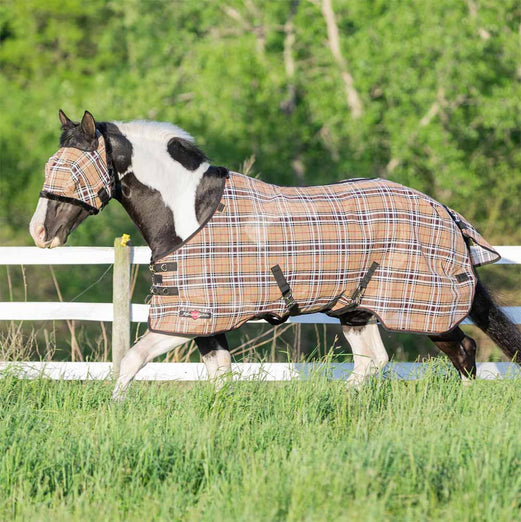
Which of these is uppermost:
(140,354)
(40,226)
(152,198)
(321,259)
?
(152,198)

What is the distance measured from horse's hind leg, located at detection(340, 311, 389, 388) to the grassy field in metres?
0.47

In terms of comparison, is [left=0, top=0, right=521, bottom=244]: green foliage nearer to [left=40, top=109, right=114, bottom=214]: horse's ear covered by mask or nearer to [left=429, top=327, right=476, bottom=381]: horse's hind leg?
[left=429, top=327, right=476, bottom=381]: horse's hind leg

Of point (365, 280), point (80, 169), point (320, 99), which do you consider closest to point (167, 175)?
point (80, 169)

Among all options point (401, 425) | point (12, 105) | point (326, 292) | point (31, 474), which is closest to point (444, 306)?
point (326, 292)

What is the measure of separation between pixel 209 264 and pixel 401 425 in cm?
130

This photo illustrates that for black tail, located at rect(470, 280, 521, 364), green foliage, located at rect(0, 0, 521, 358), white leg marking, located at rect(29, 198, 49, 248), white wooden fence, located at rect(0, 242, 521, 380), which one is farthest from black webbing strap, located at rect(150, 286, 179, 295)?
green foliage, located at rect(0, 0, 521, 358)

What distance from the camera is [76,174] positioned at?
15.2ft

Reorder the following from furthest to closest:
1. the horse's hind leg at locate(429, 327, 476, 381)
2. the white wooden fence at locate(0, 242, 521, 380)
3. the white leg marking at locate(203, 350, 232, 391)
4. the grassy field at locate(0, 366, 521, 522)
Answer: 1. the white wooden fence at locate(0, 242, 521, 380)
2. the horse's hind leg at locate(429, 327, 476, 381)
3. the white leg marking at locate(203, 350, 232, 391)
4. the grassy field at locate(0, 366, 521, 522)

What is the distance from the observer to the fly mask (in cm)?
464

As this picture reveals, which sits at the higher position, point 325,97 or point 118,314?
point 118,314

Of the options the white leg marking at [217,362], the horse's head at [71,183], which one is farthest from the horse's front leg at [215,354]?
the horse's head at [71,183]

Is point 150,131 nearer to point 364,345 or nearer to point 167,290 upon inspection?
point 167,290

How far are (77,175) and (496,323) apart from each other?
266cm

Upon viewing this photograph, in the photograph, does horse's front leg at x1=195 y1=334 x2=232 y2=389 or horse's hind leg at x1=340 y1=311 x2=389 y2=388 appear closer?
horse's front leg at x1=195 y1=334 x2=232 y2=389
